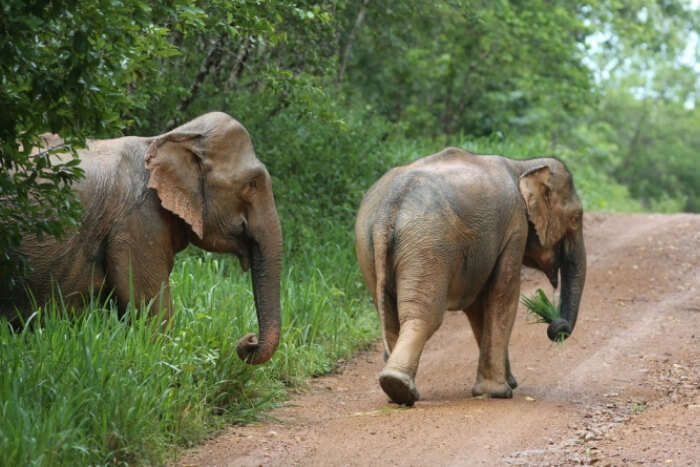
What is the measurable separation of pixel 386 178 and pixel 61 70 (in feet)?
10.5

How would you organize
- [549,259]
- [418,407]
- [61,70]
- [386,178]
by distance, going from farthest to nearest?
[549,259] < [386,178] < [418,407] < [61,70]

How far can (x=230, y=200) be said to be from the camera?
273 inches

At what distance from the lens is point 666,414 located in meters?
6.89

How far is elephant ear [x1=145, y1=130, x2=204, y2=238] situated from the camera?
667 cm

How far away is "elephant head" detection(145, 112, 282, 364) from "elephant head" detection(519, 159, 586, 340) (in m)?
2.49

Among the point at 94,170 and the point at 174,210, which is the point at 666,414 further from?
the point at 94,170

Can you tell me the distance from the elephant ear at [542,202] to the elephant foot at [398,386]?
2022 millimetres

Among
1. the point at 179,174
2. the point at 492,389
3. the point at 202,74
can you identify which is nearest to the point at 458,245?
the point at 492,389

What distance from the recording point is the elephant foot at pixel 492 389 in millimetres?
7945

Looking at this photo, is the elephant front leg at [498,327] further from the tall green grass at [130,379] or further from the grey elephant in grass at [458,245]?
the tall green grass at [130,379]

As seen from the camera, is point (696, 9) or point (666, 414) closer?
point (666, 414)

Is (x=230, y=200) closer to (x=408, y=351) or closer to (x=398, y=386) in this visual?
(x=408, y=351)

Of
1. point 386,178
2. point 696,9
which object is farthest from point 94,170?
point 696,9

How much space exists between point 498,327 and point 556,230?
1155mm
